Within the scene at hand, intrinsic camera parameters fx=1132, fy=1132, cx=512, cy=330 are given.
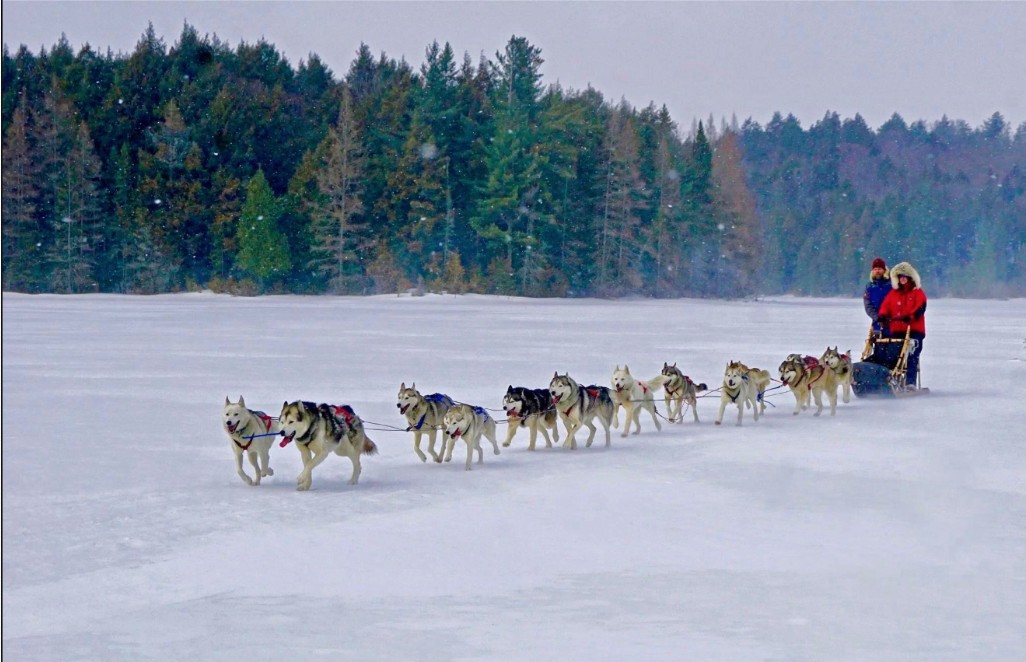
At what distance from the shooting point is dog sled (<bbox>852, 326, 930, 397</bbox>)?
14664 millimetres

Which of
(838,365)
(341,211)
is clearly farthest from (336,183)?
(838,365)

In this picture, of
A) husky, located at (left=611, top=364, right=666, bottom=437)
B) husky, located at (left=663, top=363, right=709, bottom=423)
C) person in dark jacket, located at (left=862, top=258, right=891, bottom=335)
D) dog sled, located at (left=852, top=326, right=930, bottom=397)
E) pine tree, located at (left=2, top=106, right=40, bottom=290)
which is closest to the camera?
husky, located at (left=611, top=364, right=666, bottom=437)

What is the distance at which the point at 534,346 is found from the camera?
874 inches

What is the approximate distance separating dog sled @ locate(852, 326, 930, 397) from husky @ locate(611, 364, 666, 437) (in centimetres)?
425

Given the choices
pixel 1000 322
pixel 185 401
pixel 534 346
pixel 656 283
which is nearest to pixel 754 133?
pixel 656 283

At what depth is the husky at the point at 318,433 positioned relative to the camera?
7.76 m

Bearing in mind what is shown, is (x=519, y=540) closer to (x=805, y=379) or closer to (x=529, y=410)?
(x=529, y=410)

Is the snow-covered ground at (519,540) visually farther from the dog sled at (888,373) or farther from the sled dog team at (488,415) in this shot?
the dog sled at (888,373)

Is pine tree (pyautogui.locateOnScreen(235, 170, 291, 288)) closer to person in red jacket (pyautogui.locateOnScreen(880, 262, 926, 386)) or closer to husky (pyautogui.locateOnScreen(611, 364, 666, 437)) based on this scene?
person in red jacket (pyautogui.locateOnScreen(880, 262, 926, 386))

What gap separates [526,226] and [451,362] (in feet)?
151

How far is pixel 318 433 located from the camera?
26.0ft

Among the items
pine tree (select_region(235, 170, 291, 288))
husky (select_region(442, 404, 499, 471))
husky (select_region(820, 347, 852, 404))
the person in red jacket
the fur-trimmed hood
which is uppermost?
pine tree (select_region(235, 170, 291, 288))

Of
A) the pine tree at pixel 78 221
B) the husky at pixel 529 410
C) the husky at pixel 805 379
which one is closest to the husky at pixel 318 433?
the husky at pixel 529 410

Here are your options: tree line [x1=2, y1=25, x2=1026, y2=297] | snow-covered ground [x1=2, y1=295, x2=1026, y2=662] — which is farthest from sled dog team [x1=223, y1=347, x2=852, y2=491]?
tree line [x1=2, y1=25, x2=1026, y2=297]
